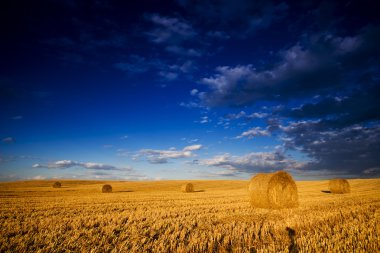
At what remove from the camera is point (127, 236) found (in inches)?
253

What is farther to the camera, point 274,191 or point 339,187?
point 339,187

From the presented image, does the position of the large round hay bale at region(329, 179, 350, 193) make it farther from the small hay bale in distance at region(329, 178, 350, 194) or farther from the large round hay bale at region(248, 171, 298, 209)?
the large round hay bale at region(248, 171, 298, 209)

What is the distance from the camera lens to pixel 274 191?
13109mm

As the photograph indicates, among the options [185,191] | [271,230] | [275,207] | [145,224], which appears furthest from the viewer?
[185,191]

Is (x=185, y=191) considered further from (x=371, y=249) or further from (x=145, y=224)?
(x=371, y=249)

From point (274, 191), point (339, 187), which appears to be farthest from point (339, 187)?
point (274, 191)

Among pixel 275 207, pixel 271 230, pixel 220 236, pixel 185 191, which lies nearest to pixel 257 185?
pixel 275 207

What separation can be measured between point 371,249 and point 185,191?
2265cm

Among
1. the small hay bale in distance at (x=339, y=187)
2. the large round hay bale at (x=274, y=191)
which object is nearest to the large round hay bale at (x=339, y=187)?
the small hay bale in distance at (x=339, y=187)

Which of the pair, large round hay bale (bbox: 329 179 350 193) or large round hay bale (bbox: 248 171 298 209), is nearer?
large round hay bale (bbox: 248 171 298 209)

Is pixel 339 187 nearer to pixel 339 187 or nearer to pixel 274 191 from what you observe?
pixel 339 187

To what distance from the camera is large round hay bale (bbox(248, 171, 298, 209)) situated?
12899 millimetres

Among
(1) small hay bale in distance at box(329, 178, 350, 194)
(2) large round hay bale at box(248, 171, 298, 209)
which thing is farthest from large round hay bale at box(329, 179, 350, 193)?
(2) large round hay bale at box(248, 171, 298, 209)

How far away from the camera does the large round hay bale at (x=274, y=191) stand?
12.9 meters
